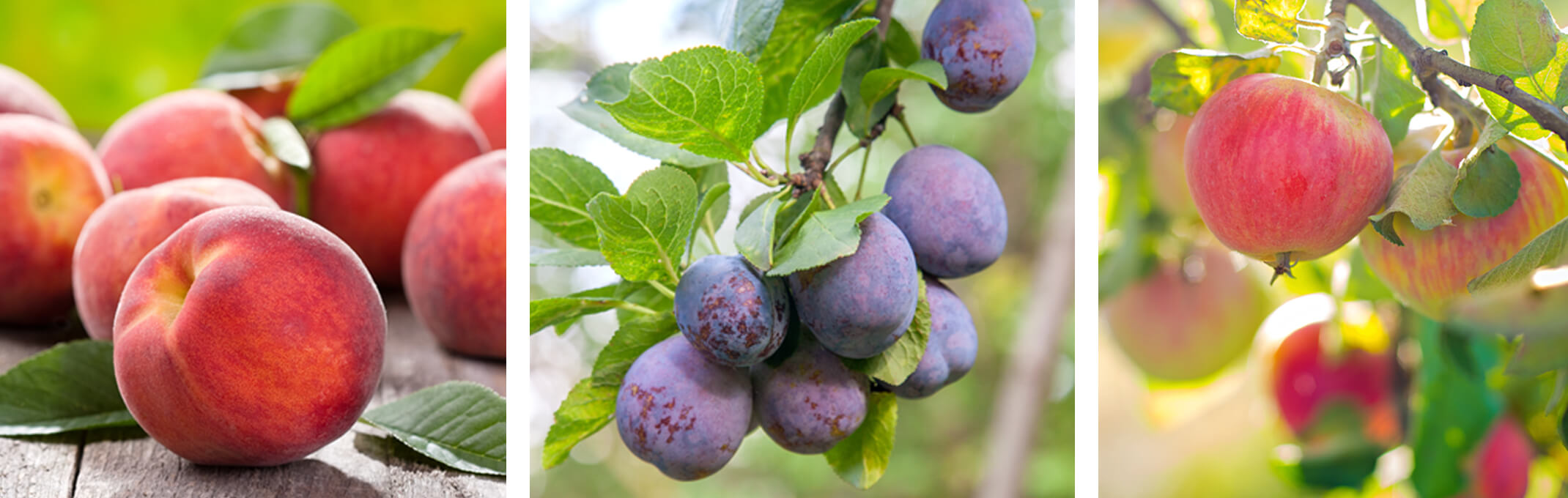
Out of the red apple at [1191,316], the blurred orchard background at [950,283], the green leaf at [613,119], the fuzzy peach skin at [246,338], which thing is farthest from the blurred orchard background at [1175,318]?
the fuzzy peach skin at [246,338]

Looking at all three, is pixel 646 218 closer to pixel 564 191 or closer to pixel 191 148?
pixel 564 191

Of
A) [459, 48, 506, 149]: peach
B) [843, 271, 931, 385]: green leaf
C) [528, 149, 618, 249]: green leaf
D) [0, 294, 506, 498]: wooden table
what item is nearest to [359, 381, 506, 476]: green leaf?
[0, 294, 506, 498]: wooden table

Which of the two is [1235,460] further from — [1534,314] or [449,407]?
[449,407]

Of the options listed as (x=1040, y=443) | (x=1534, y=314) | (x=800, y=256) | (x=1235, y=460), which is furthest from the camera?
(x=1040, y=443)

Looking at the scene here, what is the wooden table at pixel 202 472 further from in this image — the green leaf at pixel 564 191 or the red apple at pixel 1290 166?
the red apple at pixel 1290 166

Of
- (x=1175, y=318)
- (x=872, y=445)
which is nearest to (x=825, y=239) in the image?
(x=872, y=445)

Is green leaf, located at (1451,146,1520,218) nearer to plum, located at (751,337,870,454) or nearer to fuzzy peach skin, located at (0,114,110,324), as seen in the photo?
plum, located at (751,337,870,454)

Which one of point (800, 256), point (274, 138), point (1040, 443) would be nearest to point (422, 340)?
point (274, 138)
